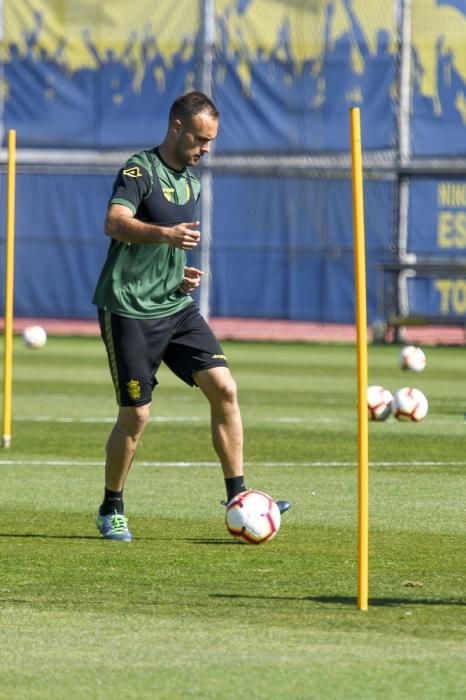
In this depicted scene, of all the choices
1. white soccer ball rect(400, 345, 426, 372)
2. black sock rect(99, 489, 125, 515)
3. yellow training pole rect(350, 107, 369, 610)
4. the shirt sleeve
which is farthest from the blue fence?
yellow training pole rect(350, 107, 369, 610)

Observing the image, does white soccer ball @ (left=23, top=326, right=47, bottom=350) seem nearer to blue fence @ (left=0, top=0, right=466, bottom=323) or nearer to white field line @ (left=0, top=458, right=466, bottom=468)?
blue fence @ (left=0, top=0, right=466, bottom=323)

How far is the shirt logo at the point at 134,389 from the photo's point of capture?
8594 millimetres

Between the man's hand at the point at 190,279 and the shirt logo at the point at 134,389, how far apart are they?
21.6 inches

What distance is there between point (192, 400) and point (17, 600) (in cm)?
1191

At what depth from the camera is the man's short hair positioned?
8.46 meters

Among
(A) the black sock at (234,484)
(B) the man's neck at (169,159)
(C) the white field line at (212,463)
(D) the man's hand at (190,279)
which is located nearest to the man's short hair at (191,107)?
(B) the man's neck at (169,159)

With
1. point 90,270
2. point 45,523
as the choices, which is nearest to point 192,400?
point 45,523

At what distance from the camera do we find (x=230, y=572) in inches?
297

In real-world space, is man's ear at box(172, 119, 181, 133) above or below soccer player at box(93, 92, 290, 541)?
above

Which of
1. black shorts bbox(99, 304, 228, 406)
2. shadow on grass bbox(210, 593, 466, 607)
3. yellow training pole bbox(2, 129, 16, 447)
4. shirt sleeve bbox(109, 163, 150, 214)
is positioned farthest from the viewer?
yellow training pole bbox(2, 129, 16, 447)

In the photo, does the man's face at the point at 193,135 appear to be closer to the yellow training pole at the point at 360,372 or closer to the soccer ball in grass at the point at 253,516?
the soccer ball in grass at the point at 253,516

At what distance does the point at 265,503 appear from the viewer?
318 inches

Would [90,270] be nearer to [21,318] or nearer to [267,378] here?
[21,318]

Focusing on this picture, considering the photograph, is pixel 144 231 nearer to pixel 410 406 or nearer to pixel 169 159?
pixel 169 159
